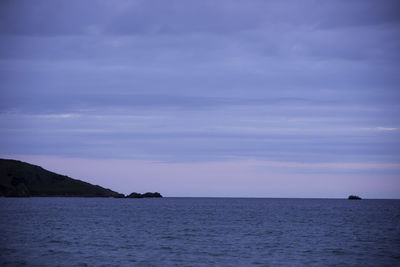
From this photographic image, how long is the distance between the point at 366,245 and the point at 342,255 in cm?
898

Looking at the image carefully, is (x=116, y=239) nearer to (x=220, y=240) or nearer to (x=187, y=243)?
(x=187, y=243)

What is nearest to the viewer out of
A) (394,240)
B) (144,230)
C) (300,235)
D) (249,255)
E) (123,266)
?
(123,266)

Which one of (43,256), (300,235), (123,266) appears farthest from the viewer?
(300,235)

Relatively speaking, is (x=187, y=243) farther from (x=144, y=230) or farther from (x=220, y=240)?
(x=144, y=230)

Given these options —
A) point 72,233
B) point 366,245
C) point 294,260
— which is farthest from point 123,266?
point 366,245

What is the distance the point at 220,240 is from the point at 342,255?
16237 mm

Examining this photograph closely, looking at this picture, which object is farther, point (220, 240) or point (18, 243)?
point (220, 240)

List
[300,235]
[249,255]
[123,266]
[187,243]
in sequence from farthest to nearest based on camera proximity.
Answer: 1. [300,235]
2. [187,243]
3. [249,255]
4. [123,266]

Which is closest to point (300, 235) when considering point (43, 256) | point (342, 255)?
point (342, 255)

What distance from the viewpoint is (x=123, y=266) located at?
1491 inches

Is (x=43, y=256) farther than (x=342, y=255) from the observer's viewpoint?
No

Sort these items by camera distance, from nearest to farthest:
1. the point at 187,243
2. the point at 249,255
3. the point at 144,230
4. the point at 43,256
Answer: the point at 43,256 < the point at 249,255 < the point at 187,243 < the point at 144,230

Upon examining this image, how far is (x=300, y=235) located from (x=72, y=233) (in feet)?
104

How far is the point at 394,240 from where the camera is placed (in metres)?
57.1
